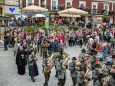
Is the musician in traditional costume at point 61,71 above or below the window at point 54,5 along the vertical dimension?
below

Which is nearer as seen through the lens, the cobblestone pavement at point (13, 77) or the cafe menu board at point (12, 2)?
the cobblestone pavement at point (13, 77)

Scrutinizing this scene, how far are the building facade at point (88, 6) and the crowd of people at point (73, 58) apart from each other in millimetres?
21151

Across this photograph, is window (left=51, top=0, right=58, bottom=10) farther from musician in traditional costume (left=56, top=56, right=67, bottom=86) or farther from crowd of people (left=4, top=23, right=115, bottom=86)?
musician in traditional costume (left=56, top=56, right=67, bottom=86)

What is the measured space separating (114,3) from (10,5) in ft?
66.9

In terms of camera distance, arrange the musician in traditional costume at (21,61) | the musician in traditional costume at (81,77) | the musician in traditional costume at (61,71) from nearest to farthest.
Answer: the musician in traditional costume at (81,77) → the musician in traditional costume at (61,71) → the musician in traditional costume at (21,61)

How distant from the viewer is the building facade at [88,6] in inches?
2106

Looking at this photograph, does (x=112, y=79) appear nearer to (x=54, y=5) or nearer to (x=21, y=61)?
(x=21, y=61)

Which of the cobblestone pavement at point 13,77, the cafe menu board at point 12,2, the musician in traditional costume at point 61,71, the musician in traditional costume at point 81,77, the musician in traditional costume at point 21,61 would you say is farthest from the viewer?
the cafe menu board at point 12,2

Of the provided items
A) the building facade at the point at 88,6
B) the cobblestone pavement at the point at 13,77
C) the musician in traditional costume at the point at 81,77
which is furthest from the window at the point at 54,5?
the musician in traditional costume at the point at 81,77

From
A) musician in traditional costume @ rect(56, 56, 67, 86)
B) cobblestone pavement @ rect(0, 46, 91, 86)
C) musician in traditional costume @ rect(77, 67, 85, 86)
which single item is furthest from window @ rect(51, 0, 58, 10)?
musician in traditional costume @ rect(77, 67, 85, 86)

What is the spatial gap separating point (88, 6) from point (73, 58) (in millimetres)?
41090

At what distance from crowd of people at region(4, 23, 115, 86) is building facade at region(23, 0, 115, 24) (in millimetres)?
21151

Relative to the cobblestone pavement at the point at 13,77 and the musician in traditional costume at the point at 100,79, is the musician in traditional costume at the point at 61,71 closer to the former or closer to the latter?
the cobblestone pavement at the point at 13,77

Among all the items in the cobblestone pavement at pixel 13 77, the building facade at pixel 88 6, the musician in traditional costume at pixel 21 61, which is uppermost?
the building facade at pixel 88 6
